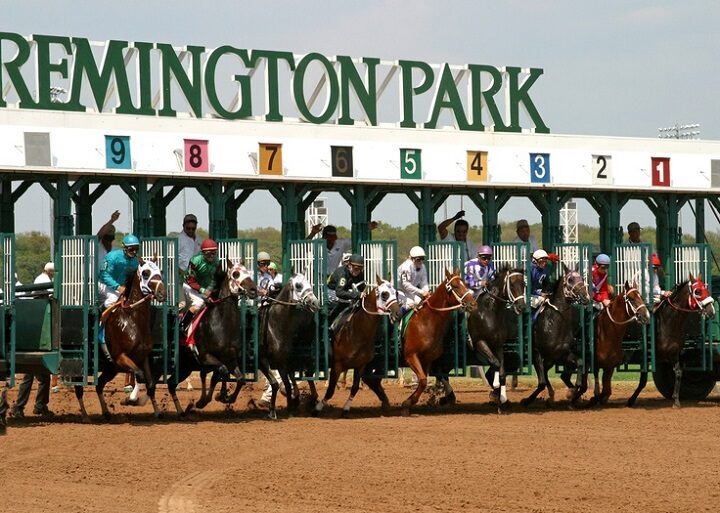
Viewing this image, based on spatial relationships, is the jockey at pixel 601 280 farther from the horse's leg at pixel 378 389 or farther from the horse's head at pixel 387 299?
the horse's head at pixel 387 299

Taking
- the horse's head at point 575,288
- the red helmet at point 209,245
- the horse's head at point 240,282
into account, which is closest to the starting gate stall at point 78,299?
the red helmet at point 209,245

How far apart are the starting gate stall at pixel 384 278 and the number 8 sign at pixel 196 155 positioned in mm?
2655

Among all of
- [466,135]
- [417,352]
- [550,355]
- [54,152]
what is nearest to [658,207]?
[466,135]

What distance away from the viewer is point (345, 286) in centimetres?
1898

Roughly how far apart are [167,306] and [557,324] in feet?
16.2

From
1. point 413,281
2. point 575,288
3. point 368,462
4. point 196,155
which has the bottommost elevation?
point 368,462

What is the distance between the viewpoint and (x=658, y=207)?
80.9ft

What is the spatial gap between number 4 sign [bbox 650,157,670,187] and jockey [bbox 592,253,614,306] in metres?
3.67

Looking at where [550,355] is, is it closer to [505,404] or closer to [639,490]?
[505,404]

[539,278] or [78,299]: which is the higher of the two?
[539,278]

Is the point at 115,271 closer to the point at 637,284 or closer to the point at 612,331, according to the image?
the point at 612,331

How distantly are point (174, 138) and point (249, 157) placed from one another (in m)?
1.10

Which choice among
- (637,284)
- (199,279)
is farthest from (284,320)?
(637,284)

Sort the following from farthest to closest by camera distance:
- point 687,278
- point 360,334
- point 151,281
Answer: point 687,278, point 360,334, point 151,281
